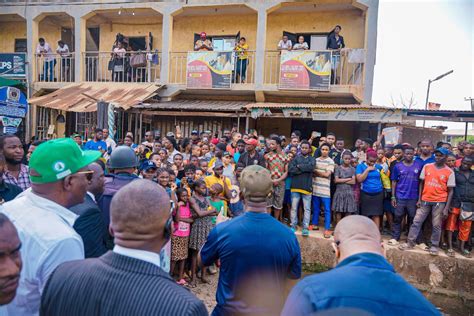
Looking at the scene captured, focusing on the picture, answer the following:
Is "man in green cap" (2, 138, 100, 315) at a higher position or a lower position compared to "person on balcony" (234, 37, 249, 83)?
lower

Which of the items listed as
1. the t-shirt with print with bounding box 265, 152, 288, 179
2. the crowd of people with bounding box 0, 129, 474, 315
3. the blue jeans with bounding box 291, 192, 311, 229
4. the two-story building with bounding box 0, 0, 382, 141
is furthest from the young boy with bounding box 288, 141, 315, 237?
the two-story building with bounding box 0, 0, 382, 141

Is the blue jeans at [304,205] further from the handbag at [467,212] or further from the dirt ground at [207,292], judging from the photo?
the handbag at [467,212]

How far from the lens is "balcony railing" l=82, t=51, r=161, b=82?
40.7ft

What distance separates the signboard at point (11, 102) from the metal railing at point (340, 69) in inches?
287

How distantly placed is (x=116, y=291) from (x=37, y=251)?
536 millimetres

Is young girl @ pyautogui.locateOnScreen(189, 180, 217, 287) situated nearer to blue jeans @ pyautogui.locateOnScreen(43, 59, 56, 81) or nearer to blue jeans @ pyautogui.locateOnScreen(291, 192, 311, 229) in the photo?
blue jeans @ pyautogui.locateOnScreen(291, 192, 311, 229)

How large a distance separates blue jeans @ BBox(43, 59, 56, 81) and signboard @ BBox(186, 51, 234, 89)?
5899 mm

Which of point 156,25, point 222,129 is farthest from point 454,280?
point 156,25

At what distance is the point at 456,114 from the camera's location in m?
8.59

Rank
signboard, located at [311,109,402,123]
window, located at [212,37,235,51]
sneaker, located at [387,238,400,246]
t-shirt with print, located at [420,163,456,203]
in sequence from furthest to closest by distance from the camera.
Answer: window, located at [212,37,235,51] → signboard, located at [311,109,402,123] → sneaker, located at [387,238,400,246] → t-shirt with print, located at [420,163,456,203]

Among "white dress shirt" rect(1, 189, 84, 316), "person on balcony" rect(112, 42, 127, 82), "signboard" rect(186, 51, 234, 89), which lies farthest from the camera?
"person on balcony" rect(112, 42, 127, 82)

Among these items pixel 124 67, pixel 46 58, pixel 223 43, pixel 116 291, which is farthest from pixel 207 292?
pixel 46 58

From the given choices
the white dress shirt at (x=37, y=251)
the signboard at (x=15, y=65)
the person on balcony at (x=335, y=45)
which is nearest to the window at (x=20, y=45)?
the signboard at (x=15, y=65)

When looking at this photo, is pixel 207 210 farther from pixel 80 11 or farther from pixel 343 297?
pixel 80 11
